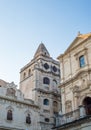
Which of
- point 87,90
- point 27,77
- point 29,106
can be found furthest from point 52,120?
point 87,90

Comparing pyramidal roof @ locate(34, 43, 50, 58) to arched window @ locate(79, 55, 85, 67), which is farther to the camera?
pyramidal roof @ locate(34, 43, 50, 58)

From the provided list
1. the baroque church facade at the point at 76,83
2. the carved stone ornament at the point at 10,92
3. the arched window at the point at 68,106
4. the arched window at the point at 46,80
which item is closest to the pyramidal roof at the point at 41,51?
the arched window at the point at 46,80

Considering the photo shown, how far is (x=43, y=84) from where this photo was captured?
4375 centimetres

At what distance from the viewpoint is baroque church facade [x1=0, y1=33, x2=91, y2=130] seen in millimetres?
25875

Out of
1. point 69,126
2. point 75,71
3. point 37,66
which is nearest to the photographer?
point 69,126

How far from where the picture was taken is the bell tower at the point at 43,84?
134 feet

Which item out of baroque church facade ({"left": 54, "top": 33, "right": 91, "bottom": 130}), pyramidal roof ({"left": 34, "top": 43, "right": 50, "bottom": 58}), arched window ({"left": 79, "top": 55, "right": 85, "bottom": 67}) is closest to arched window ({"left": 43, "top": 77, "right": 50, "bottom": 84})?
pyramidal roof ({"left": 34, "top": 43, "right": 50, "bottom": 58})

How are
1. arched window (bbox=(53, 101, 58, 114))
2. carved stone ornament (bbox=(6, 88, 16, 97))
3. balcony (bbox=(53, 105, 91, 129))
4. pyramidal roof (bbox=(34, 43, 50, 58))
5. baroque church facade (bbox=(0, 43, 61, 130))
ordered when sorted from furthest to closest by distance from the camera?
pyramidal roof (bbox=(34, 43, 50, 58))
arched window (bbox=(53, 101, 58, 114))
carved stone ornament (bbox=(6, 88, 16, 97))
baroque church facade (bbox=(0, 43, 61, 130))
balcony (bbox=(53, 105, 91, 129))

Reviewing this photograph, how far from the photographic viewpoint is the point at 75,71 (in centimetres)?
2864

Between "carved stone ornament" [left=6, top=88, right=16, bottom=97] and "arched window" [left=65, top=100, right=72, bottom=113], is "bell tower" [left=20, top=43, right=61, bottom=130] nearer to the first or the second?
"carved stone ornament" [left=6, top=88, right=16, bottom=97]

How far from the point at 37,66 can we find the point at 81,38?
16123mm

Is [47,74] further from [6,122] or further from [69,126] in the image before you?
[69,126]

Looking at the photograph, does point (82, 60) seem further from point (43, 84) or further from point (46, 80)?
point (46, 80)

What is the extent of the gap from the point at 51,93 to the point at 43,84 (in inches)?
86.3
